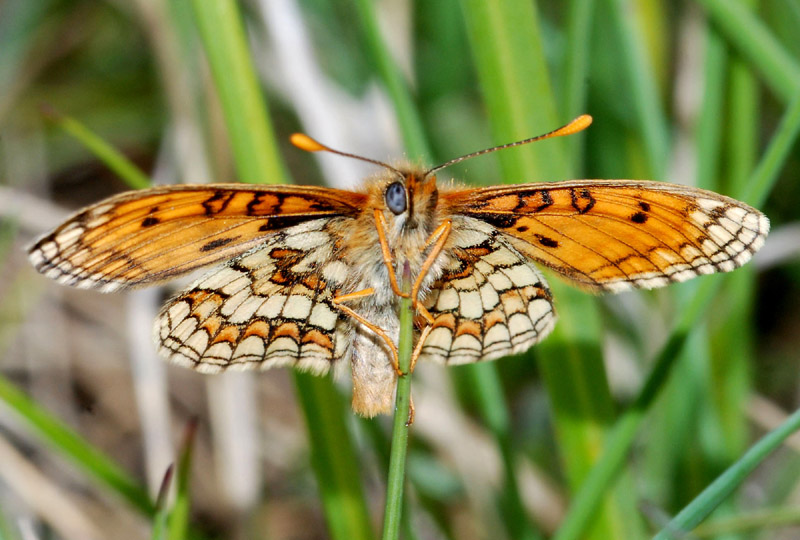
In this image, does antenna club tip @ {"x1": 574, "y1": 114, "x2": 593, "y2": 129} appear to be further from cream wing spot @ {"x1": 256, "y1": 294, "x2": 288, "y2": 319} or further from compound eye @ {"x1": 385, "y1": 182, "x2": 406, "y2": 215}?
cream wing spot @ {"x1": 256, "y1": 294, "x2": 288, "y2": 319}

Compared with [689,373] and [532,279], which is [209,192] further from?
[689,373]

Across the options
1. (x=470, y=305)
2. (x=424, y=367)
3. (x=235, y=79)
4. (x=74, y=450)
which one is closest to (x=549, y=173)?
(x=470, y=305)

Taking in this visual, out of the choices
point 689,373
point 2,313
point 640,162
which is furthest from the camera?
point 2,313

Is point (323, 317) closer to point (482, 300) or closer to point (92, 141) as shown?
point (482, 300)

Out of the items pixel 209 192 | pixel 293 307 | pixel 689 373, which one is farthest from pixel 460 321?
pixel 689 373

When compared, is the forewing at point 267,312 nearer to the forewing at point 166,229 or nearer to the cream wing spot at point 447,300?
the forewing at point 166,229

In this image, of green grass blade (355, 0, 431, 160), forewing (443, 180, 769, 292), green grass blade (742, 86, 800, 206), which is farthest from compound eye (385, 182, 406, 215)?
green grass blade (742, 86, 800, 206)
